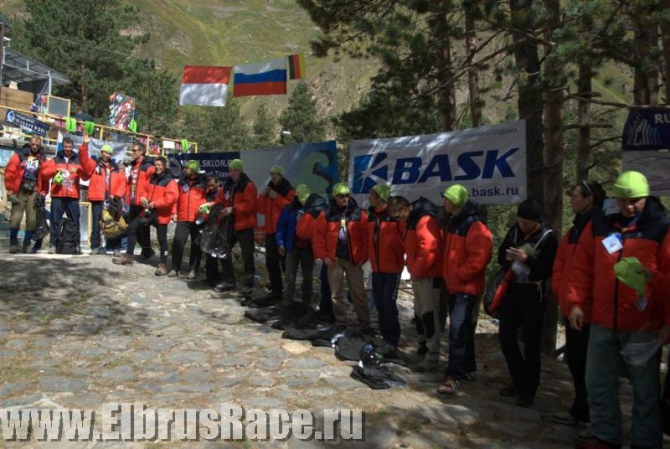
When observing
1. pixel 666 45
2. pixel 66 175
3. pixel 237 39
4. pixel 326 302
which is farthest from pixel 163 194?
pixel 237 39

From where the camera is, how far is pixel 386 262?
19.4 feet

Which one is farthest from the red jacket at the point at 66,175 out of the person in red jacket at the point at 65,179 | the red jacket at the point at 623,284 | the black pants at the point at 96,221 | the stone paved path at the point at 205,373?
the red jacket at the point at 623,284

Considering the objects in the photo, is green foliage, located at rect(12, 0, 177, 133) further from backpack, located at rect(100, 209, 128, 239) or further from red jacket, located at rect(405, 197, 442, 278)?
red jacket, located at rect(405, 197, 442, 278)

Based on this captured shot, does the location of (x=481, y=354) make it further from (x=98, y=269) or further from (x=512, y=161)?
(x=98, y=269)

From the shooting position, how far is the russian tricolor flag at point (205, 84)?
12680 millimetres

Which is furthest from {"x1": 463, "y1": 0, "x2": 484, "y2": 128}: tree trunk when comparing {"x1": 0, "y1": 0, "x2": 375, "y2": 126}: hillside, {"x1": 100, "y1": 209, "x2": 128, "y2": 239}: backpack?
{"x1": 0, "y1": 0, "x2": 375, "y2": 126}: hillside

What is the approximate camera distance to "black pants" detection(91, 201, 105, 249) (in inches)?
358

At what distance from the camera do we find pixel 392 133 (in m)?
9.17

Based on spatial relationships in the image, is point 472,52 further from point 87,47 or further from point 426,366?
point 87,47

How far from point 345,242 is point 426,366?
182cm

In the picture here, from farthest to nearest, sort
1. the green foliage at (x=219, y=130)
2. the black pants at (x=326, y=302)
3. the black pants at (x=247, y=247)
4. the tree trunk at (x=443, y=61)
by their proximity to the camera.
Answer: the green foliage at (x=219, y=130), the black pants at (x=247, y=247), the tree trunk at (x=443, y=61), the black pants at (x=326, y=302)

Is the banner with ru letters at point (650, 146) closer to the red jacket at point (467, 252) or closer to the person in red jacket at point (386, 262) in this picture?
the red jacket at point (467, 252)

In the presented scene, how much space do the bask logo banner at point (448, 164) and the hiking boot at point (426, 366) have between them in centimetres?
198

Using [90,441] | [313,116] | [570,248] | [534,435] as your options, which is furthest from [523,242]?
[313,116]
